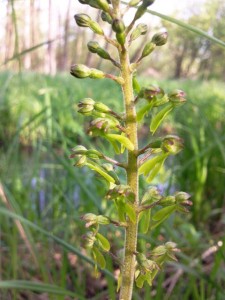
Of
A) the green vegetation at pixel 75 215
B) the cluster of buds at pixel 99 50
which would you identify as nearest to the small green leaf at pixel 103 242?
the green vegetation at pixel 75 215

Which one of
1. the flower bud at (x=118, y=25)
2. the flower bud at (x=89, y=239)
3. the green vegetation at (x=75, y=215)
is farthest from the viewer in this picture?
the green vegetation at (x=75, y=215)

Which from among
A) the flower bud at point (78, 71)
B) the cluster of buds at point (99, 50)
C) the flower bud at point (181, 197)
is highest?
the cluster of buds at point (99, 50)

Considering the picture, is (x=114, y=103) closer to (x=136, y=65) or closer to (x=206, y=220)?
(x=206, y=220)

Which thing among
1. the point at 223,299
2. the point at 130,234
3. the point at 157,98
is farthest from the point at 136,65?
the point at 223,299

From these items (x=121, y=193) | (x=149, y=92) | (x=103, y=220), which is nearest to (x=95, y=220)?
(x=103, y=220)

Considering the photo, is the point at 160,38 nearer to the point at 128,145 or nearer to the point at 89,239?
the point at 128,145

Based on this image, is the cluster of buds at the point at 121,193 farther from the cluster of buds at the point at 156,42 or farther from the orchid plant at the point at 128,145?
the cluster of buds at the point at 156,42
